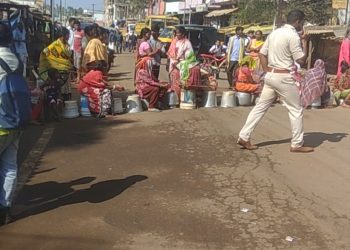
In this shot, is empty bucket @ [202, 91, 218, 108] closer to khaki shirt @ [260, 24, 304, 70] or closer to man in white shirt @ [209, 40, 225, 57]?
khaki shirt @ [260, 24, 304, 70]

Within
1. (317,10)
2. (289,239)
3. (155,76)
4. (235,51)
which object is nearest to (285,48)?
(289,239)

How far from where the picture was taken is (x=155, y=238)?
4.64 m

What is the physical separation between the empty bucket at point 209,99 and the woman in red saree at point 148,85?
1019mm

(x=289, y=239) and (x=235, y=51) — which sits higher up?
(x=235, y=51)

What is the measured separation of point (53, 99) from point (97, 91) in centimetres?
86

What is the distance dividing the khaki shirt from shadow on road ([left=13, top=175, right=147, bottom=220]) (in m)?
2.46

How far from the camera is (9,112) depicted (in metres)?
4.68

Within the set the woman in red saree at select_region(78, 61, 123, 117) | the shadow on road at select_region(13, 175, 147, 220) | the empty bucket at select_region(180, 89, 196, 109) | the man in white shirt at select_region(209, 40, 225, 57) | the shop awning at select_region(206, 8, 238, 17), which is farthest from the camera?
the shop awning at select_region(206, 8, 238, 17)

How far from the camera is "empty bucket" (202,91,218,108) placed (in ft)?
38.9

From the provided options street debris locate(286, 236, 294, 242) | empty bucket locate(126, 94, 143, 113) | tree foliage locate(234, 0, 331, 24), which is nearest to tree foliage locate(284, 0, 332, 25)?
tree foliage locate(234, 0, 331, 24)

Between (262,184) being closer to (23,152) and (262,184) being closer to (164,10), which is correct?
(23,152)

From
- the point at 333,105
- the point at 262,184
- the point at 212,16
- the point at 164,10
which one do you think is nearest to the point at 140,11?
the point at 164,10

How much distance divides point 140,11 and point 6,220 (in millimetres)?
94477

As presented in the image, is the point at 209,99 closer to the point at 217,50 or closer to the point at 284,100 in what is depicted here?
the point at 284,100
